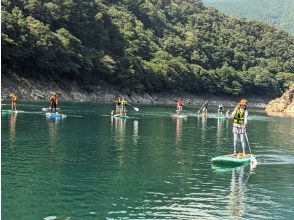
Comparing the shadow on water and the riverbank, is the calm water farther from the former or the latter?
the riverbank

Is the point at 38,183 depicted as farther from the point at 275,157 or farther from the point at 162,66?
the point at 162,66

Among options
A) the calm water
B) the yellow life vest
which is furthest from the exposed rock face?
the yellow life vest

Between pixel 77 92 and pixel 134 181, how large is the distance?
108754 millimetres

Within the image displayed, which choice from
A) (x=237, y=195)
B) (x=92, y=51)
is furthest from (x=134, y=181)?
(x=92, y=51)

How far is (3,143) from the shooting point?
103 feet

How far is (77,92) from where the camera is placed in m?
129

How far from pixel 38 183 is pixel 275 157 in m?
16.1

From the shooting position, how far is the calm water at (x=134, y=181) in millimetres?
16703

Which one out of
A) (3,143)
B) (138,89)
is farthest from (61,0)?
(3,143)

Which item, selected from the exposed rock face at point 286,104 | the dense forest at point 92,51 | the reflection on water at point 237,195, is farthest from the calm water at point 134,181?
the exposed rock face at point 286,104

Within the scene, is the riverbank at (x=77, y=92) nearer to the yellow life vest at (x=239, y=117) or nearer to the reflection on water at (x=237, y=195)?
the yellow life vest at (x=239, y=117)

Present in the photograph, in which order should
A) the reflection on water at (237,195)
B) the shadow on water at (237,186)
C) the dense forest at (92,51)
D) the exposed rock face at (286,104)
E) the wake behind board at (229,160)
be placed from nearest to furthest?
the reflection on water at (237,195) < the shadow on water at (237,186) < the wake behind board at (229,160) < the dense forest at (92,51) < the exposed rock face at (286,104)

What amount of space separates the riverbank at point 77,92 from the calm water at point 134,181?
7610 centimetres

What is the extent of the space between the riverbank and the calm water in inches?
2996
